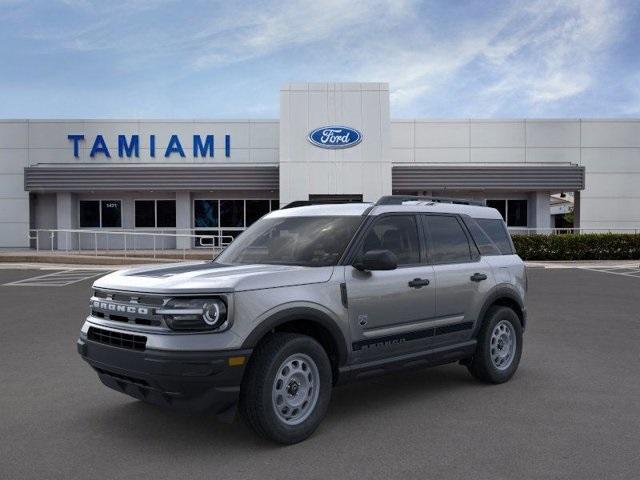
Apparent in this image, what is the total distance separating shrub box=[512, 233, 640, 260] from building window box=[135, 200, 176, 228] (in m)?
15.2

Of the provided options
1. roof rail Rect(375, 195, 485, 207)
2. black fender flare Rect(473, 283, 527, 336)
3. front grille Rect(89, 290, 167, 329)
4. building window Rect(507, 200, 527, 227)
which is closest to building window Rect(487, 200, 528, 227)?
building window Rect(507, 200, 527, 227)

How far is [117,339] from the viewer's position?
4617 millimetres

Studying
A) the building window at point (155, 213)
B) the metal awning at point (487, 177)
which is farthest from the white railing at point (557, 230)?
the building window at point (155, 213)

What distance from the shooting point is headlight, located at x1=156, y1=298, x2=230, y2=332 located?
425cm

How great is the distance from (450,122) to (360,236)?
2580 cm

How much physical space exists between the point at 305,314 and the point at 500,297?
259cm

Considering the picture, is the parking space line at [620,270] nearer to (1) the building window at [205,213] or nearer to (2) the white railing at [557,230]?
(2) the white railing at [557,230]

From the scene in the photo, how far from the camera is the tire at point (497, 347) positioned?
617 centimetres

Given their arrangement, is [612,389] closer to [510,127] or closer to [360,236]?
[360,236]

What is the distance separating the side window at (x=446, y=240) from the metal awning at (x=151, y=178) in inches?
859

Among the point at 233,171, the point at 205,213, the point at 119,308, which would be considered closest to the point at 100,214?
the point at 205,213

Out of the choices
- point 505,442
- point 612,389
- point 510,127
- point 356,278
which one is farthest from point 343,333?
point 510,127

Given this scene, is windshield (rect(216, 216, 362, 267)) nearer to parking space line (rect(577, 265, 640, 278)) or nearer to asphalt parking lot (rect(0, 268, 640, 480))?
asphalt parking lot (rect(0, 268, 640, 480))

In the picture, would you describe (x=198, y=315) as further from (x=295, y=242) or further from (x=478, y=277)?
(x=478, y=277)
